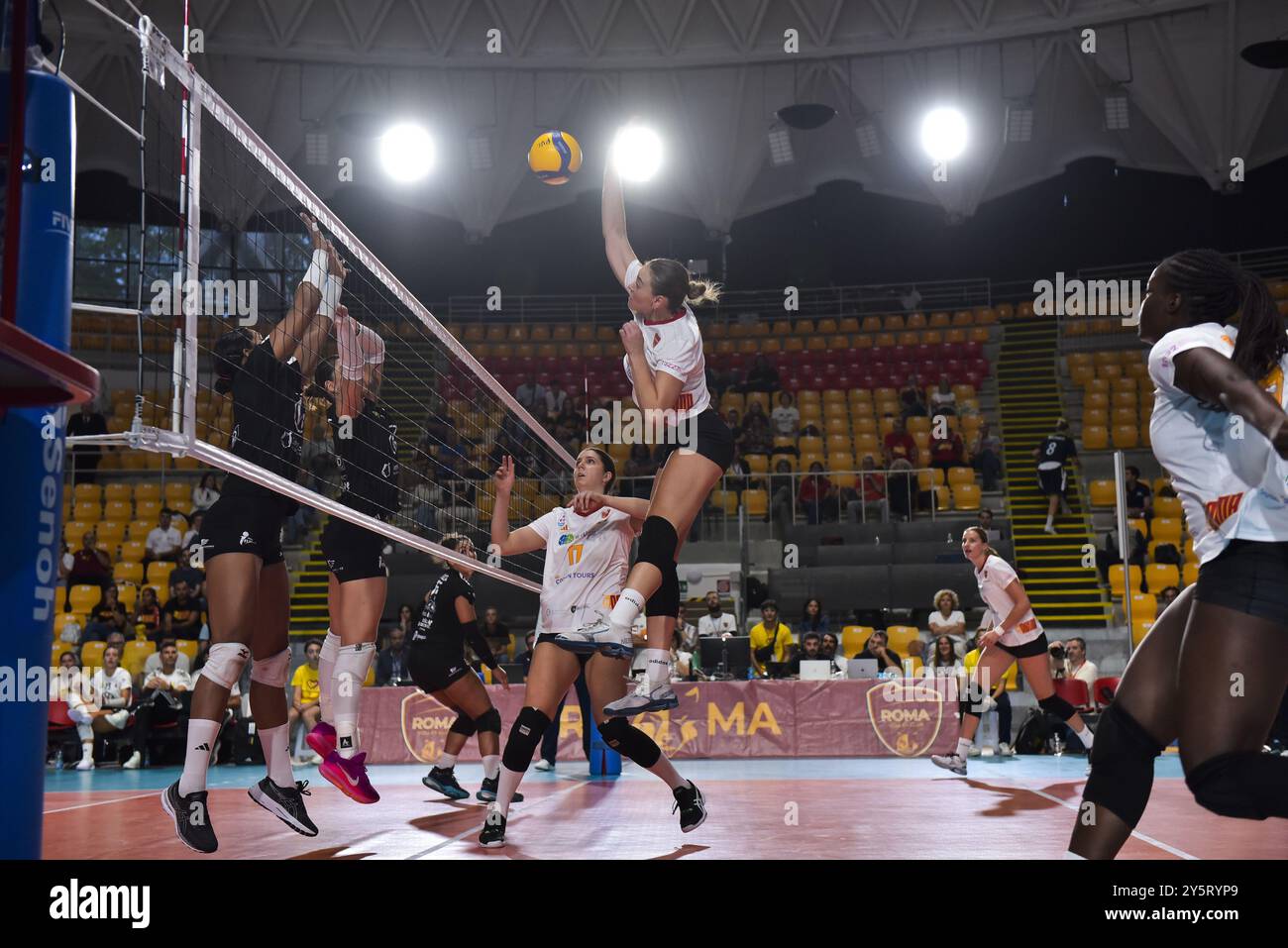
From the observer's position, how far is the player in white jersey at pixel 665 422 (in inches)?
202

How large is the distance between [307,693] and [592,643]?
8.45m

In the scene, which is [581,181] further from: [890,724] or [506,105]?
[890,724]

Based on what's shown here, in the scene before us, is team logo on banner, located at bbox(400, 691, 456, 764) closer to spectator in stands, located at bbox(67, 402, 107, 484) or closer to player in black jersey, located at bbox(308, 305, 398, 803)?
player in black jersey, located at bbox(308, 305, 398, 803)

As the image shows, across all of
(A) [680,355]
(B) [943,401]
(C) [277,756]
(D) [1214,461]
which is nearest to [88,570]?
(C) [277,756]

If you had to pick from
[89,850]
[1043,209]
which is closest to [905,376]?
[1043,209]

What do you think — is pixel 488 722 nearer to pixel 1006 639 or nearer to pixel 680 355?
pixel 680 355

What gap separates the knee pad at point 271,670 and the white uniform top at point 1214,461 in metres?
3.90

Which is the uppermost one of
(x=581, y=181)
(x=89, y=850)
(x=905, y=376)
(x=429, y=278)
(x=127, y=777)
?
(x=581, y=181)

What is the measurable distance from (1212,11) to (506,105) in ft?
47.0

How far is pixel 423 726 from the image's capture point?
12664mm

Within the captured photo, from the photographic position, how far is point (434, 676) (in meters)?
8.22

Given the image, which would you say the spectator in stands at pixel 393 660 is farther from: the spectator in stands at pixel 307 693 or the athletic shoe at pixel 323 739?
the athletic shoe at pixel 323 739

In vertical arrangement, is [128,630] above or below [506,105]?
below
